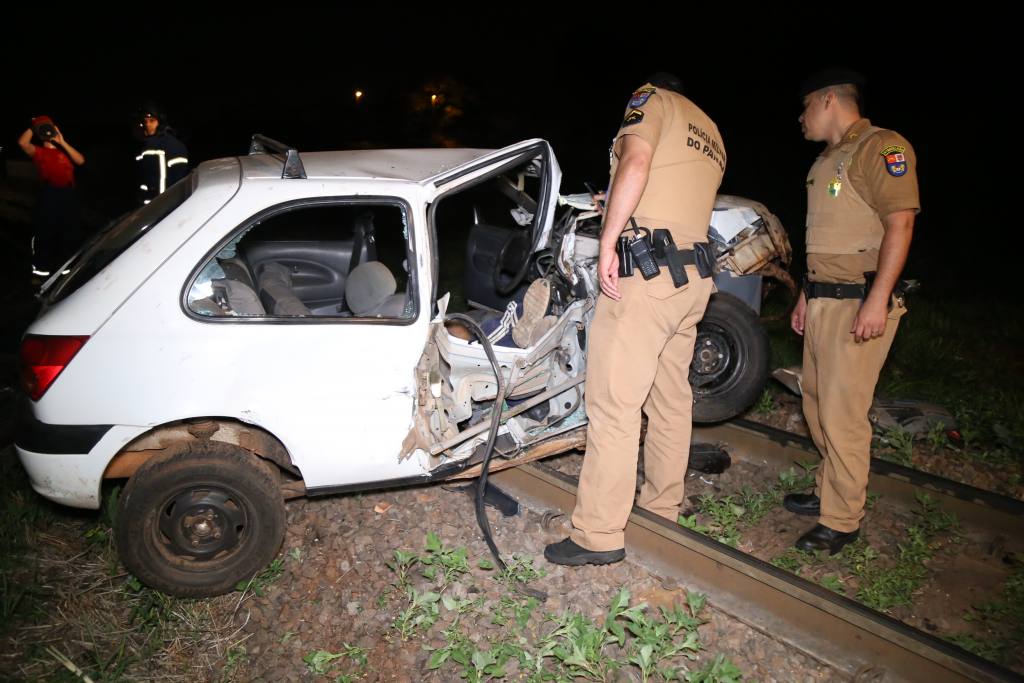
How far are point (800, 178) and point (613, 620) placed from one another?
46.9 feet

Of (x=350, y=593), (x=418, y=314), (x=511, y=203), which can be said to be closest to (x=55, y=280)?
(x=418, y=314)

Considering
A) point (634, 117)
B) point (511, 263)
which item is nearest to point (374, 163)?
point (511, 263)

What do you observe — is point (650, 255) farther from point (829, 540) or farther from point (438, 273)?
point (829, 540)

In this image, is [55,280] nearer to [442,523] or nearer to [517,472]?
[442,523]

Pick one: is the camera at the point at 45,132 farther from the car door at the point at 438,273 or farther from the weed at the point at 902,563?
the weed at the point at 902,563

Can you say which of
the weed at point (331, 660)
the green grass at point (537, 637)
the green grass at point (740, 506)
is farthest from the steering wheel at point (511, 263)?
the weed at point (331, 660)

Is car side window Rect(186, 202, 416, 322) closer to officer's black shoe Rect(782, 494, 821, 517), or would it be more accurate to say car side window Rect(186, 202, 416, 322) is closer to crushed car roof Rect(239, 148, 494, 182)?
crushed car roof Rect(239, 148, 494, 182)

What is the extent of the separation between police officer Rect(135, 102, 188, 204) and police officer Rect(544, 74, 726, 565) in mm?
5842

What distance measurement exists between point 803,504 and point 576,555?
1406 mm

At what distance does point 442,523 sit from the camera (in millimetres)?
3645

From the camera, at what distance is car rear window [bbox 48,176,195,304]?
297 cm

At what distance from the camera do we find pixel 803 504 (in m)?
3.78

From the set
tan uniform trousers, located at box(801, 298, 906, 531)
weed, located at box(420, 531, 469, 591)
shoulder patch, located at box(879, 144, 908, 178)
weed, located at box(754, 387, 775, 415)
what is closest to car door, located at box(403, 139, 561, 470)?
weed, located at box(420, 531, 469, 591)

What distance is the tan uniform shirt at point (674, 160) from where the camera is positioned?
115 inches
